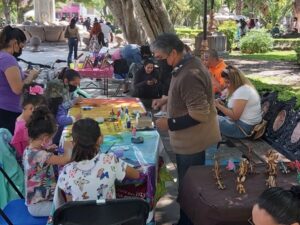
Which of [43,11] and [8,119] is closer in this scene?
[8,119]

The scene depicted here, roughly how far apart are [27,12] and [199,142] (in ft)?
168

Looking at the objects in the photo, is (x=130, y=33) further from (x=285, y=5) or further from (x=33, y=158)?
(x=285, y=5)

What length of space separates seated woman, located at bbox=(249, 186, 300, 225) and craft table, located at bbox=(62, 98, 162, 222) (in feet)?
4.94

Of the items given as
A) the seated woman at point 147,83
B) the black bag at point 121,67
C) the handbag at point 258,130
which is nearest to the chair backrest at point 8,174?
the handbag at point 258,130

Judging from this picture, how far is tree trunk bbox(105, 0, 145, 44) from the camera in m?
13.8

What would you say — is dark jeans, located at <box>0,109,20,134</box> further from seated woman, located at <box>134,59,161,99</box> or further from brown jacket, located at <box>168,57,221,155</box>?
seated woman, located at <box>134,59,161,99</box>

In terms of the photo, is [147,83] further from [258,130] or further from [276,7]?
[276,7]

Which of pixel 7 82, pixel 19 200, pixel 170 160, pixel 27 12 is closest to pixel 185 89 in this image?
pixel 19 200

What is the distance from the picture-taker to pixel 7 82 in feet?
15.0

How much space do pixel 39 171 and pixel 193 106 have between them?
1.24 metres

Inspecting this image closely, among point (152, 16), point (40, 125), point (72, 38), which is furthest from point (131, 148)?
point (72, 38)

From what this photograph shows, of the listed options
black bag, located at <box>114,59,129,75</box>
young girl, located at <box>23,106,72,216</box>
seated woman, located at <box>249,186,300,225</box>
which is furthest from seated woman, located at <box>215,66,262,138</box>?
black bag, located at <box>114,59,129,75</box>

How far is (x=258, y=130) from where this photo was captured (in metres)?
5.67

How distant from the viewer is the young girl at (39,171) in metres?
3.38
